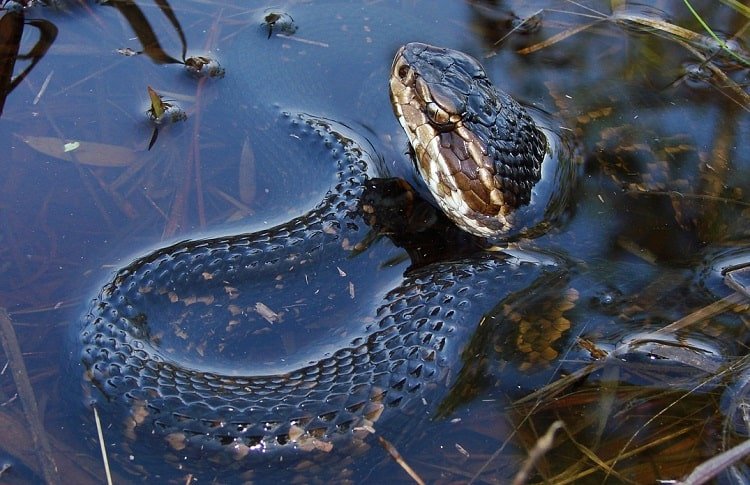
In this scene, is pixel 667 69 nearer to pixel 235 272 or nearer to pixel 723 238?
pixel 723 238

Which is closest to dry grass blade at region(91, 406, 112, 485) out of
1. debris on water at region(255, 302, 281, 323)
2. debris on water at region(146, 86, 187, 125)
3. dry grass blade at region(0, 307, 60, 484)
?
dry grass blade at region(0, 307, 60, 484)

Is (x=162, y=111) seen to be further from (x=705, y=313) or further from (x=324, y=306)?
(x=705, y=313)

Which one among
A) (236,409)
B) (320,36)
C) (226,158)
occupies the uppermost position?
(320,36)

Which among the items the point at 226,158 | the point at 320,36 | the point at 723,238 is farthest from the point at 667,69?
the point at 226,158

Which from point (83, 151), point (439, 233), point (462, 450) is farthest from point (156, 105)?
point (462, 450)

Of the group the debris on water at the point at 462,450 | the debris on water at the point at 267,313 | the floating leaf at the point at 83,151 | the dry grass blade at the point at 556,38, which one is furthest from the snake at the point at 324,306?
the dry grass blade at the point at 556,38
